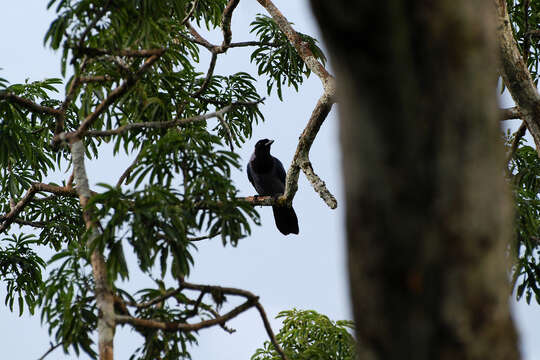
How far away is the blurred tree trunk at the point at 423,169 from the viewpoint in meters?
1.30

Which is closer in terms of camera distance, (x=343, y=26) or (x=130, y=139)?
(x=343, y=26)

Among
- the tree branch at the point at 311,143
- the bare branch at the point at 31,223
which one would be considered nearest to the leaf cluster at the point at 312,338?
the tree branch at the point at 311,143

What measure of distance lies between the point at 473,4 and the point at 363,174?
0.46 metres

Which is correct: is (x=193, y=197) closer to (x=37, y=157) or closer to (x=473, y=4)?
(x=473, y=4)

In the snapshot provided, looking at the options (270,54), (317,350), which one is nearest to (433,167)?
(317,350)

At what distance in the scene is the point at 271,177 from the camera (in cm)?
820

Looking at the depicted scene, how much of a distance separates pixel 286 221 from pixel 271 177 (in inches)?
24.8

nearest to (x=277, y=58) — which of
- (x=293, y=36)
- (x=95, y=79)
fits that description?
(x=293, y=36)

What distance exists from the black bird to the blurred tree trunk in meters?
6.72

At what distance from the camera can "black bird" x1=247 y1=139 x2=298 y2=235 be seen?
818 cm

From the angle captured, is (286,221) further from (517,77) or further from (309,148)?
(517,77)

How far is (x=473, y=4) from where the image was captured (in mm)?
1361

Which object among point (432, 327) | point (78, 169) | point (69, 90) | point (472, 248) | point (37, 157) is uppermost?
point (37, 157)

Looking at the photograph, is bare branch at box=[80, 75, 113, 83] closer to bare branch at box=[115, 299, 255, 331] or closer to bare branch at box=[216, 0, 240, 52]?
bare branch at box=[115, 299, 255, 331]
